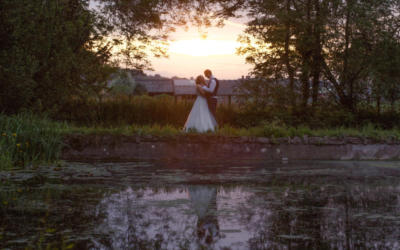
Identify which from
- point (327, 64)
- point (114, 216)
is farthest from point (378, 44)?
point (114, 216)

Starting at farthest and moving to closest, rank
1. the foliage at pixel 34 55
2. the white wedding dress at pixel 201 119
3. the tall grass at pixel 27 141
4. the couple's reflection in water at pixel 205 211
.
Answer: the white wedding dress at pixel 201 119, the foliage at pixel 34 55, the tall grass at pixel 27 141, the couple's reflection in water at pixel 205 211

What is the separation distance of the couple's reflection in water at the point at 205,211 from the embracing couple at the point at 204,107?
948 cm

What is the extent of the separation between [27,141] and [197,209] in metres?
7.05

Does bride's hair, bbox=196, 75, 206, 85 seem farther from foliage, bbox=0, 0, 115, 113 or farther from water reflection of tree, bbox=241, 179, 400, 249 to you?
water reflection of tree, bbox=241, 179, 400, 249

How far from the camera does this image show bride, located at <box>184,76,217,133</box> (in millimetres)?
18078

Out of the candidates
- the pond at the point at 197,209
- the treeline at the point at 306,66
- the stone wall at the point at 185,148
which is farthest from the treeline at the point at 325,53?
the pond at the point at 197,209

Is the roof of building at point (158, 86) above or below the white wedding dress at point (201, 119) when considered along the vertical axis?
above

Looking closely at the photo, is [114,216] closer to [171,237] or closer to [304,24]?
[171,237]

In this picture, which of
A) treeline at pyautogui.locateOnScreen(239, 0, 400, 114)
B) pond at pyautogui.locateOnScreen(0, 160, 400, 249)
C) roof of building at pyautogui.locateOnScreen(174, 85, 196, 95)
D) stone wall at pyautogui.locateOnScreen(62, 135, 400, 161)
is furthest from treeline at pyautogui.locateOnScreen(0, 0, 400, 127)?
roof of building at pyautogui.locateOnScreen(174, 85, 196, 95)

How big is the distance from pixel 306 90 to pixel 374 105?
2912 millimetres

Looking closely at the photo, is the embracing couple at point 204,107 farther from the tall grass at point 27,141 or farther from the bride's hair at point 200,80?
the tall grass at point 27,141

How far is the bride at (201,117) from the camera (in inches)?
712

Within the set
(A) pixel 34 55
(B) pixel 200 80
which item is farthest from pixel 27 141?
(B) pixel 200 80

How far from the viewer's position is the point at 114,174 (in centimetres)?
1007
